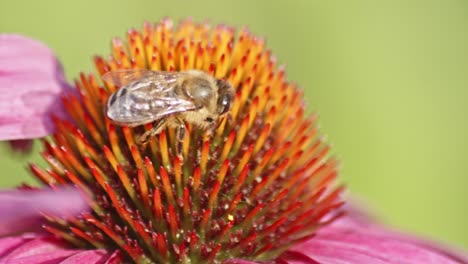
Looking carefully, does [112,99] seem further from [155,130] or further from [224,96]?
[224,96]

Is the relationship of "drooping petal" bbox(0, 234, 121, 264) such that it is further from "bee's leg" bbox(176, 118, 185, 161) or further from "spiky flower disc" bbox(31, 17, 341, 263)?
"bee's leg" bbox(176, 118, 185, 161)

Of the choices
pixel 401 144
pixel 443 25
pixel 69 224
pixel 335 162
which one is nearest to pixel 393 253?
pixel 335 162

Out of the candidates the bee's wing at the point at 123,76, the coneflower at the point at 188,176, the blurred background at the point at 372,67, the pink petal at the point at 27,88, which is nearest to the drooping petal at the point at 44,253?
the coneflower at the point at 188,176

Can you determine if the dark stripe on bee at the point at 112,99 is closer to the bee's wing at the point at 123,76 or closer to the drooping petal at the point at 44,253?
the bee's wing at the point at 123,76

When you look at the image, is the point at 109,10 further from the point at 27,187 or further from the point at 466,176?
the point at 27,187

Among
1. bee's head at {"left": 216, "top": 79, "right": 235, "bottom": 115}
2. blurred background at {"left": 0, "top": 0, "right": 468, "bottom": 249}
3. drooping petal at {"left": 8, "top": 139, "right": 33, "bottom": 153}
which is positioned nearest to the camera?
bee's head at {"left": 216, "top": 79, "right": 235, "bottom": 115}

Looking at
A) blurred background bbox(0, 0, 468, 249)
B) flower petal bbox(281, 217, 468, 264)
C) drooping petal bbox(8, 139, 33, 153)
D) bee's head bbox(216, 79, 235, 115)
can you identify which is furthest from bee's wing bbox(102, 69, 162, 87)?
blurred background bbox(0, 0, 468, 249)
